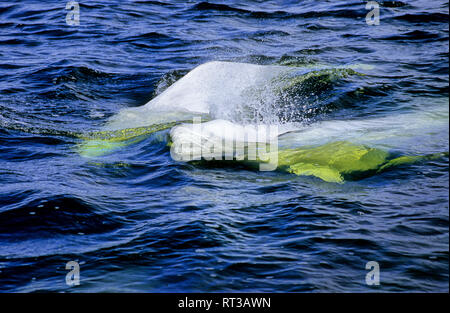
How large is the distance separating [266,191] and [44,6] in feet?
41.9

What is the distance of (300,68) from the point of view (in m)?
9.24

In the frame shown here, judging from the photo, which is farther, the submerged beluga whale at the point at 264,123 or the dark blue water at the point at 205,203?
the submerged beluga whale at the point at 264,123

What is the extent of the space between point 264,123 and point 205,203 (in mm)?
2619

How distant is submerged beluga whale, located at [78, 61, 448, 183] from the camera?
17.4 feet

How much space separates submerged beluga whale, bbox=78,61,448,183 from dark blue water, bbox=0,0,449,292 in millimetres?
207

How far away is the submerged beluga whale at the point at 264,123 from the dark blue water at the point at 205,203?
0.68 feet

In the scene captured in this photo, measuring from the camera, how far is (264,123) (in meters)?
7.21

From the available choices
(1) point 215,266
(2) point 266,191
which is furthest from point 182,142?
(1) point 215,266

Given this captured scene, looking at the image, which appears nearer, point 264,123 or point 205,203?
point 205,203

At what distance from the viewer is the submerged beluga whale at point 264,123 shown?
5312 mm

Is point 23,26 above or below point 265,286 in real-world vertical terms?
above
